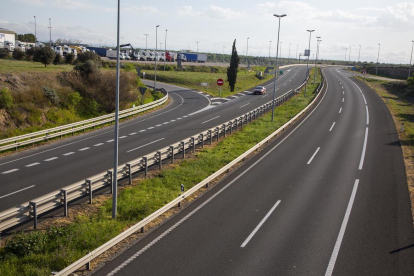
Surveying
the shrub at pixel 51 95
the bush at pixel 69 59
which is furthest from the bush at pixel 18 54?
the shrub at pixel 51 95

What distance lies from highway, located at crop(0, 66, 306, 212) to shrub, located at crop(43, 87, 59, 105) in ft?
17.5

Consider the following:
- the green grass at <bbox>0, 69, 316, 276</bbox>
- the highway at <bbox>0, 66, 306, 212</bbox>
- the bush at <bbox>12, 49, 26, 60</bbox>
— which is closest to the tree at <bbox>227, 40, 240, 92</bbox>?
the highway at <bbox>0, 66, 306, 212</bbox>

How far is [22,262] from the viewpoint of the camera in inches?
388

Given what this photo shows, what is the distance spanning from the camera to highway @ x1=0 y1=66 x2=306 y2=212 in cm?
1655

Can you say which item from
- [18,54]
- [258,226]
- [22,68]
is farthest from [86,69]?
[258,226]

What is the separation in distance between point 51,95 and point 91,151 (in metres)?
11.5

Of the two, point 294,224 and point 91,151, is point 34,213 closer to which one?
point 294,224

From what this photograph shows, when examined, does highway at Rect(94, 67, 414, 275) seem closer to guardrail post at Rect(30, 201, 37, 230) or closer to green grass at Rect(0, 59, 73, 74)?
guardrail post at Rect(30, 201, 37, 230)

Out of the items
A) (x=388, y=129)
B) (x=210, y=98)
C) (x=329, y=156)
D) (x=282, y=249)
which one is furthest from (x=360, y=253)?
(x=210, y=98)

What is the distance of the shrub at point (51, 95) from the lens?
3128 cm

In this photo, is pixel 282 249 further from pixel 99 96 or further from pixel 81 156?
pixel 99 96

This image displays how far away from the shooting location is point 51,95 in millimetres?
31469

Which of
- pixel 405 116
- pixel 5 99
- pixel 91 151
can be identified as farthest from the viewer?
pixel 405 116

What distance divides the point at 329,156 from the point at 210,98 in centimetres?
2984
